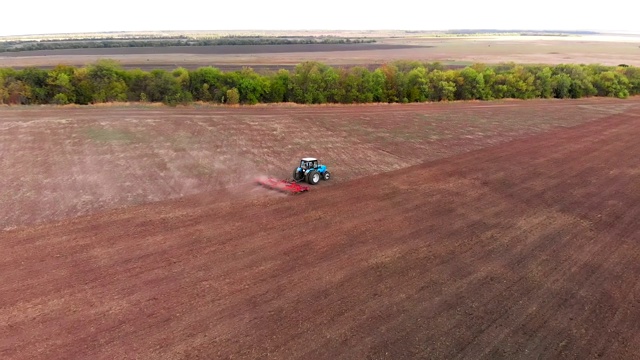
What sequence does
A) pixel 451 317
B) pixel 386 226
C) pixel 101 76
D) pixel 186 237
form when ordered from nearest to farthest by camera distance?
pixel 451 317 → pixel 186 237 → pixel 386 226 → pixel 101 76

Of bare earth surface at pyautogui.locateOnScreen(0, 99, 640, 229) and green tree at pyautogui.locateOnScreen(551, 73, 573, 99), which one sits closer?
bare earth surface at pyautogui.locateOnScreen(0, 99, 640, 229)

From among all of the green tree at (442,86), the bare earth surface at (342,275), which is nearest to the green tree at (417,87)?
the green tree at (442,86)

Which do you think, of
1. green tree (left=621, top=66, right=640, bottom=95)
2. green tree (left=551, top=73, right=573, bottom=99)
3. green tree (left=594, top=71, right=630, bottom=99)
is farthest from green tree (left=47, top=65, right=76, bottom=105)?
green tree (left=621, top=66, right=640, bottom=95)

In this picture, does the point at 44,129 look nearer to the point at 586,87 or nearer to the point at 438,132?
the point at 438,132

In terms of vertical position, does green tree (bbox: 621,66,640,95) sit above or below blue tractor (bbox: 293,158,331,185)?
above

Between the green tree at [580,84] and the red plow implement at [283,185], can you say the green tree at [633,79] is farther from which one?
the red plow implement at [283,185]

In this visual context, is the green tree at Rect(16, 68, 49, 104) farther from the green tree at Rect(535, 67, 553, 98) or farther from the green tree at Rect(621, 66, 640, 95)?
the green tree at Rect(621, 66, 640, 95)

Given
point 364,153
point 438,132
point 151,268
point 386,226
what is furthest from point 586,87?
point 151,268
